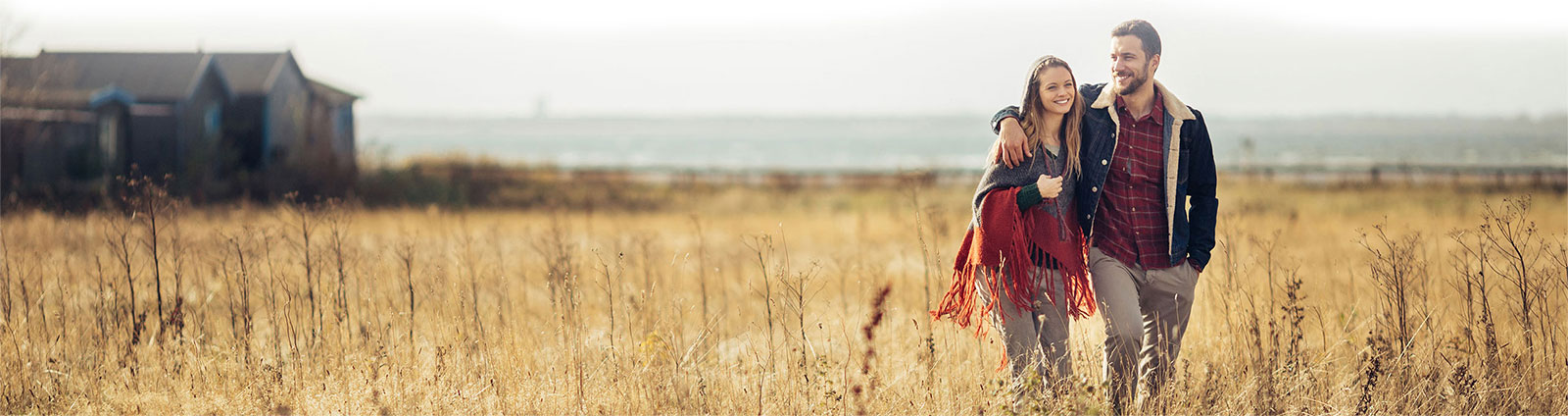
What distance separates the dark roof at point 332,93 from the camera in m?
31.2

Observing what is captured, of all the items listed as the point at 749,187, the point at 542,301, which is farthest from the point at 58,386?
the point at 749,187

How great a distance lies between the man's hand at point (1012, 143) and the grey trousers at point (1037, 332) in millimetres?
425

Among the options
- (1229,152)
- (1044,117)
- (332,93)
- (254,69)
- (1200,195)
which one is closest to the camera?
(1044,117)

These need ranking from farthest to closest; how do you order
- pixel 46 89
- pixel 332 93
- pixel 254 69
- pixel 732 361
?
pixel 332 93 → pixel 254 69 → pixel 46 89 → pixel 732 361

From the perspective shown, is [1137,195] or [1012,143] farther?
[1137,195]

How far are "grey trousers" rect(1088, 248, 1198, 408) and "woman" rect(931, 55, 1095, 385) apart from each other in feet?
0.36

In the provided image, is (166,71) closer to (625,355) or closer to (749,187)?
(749,187)

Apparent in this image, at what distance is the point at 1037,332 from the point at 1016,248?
38 centimetres

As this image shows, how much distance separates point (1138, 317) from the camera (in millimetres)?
3863

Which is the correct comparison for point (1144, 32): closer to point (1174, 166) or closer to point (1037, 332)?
point (1174, 166)

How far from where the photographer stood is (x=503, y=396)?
14.6 ft

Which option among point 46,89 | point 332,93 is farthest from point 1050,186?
point 332,93

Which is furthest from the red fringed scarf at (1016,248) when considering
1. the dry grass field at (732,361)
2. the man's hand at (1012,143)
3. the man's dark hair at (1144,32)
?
the man's dark hair at (1144,32)

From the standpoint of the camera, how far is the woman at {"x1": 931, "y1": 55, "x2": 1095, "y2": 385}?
3.78 metres
